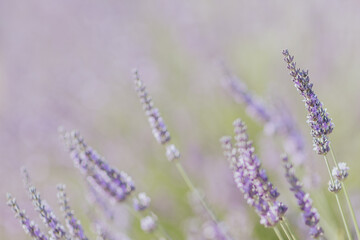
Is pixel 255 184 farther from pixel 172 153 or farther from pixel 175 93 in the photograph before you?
pixel 175 93

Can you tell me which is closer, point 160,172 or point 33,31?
point 160,172

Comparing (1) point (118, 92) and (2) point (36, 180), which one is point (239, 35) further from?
(2) point (36, 180)

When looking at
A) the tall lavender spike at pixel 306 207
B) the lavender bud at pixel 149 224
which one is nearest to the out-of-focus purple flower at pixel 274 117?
the lavender bud at pixel 149 224

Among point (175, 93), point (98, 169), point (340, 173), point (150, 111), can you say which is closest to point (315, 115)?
point (340, 173)

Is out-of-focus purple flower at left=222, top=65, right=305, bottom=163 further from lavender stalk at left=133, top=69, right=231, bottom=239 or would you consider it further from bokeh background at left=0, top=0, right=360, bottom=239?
lavender stalk at left=133, top=69, right=231, bottom=239

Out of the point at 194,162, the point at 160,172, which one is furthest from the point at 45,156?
the point at 194,162

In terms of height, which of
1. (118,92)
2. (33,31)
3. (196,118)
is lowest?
(196,118)

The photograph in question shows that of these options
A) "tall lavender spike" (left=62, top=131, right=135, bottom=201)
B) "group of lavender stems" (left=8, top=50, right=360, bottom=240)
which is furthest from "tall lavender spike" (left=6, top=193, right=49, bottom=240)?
"tall lavender spike" (left=62, top=131, right=135, bottom=201)

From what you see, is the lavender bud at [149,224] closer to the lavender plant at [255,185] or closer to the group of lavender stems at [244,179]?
the group of lavender stems at [244,179]
